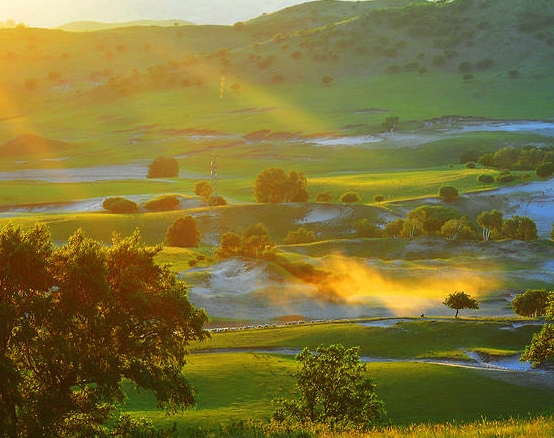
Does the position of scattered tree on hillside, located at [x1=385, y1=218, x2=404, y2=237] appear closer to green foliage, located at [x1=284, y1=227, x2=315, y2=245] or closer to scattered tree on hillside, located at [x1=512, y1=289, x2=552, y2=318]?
green foliage, located at [x1=284, y1=227, x2=315, y2=245]

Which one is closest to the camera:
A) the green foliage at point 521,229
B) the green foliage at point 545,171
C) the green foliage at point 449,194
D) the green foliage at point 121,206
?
the green foliage at point 521,229

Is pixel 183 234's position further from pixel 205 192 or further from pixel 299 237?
pixel 205 192

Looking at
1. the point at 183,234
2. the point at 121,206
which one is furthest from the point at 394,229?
the point at 121,206

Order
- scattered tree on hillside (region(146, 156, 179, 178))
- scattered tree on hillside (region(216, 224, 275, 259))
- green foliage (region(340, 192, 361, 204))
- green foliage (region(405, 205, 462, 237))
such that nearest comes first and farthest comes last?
scattered tree on hillside (region(216, 224, 275, 259)), green foliage (region(405, 205, 462, 237)), green foliage (region(340, 192, 361, 204)), scattered tree on hillside (region(146, 156, 179, 178))

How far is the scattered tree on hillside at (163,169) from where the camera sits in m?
194

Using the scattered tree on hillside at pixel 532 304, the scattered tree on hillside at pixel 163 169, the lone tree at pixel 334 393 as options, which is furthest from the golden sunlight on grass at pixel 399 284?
the scattered tree on hillside at pixel 163 169

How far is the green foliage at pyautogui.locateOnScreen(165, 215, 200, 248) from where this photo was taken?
116125 mm

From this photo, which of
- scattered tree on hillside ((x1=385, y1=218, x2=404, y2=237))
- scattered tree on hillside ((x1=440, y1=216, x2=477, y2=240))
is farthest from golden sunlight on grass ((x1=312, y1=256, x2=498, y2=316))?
scattered tree on hillside ((x1=385, y1=218, x2=404, y2=237))

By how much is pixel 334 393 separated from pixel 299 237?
82242 millimetres

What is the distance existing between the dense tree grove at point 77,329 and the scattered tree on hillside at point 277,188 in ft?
365

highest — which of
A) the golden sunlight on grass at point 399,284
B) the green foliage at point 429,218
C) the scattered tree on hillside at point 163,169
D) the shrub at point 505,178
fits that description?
the scattered tree on hillside at point 163,169

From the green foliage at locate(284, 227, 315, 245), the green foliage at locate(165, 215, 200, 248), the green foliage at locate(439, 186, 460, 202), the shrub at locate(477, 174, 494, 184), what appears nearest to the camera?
the green foliage at locate(165, 215, 200, 248)

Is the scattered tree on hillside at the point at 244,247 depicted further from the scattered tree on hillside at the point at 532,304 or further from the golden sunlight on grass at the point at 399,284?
the scattered tree on hillside at the point at 532,304

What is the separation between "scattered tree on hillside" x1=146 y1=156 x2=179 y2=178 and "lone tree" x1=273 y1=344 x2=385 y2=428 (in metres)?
157
